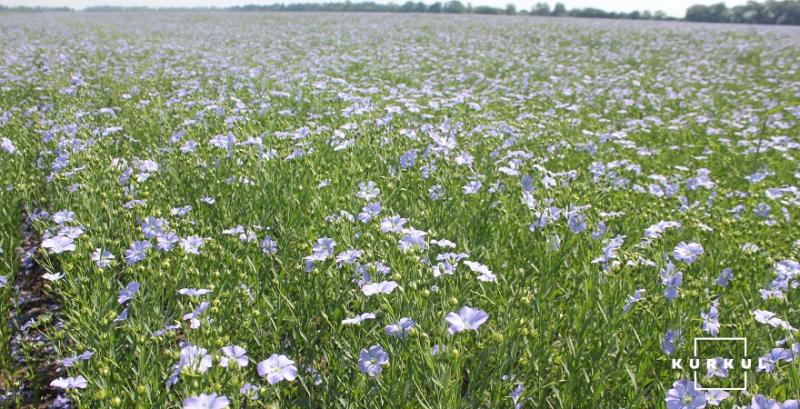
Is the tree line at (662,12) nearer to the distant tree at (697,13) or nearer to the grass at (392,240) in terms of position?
the distant tree at (697,13)

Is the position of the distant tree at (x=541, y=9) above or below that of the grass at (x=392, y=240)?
above

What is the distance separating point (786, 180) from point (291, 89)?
15.5ft

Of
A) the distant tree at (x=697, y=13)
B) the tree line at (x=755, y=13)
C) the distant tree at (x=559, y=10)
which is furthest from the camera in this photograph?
the distant tree at (x=559, y=10)

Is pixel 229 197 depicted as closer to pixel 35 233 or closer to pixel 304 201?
pixel 304 201

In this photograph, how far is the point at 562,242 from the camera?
99.7 inches

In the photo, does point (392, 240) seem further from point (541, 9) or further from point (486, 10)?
point (541, 9)

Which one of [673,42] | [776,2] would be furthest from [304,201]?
[776,2]

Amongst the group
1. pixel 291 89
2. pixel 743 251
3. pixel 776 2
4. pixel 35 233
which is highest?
pixel 776 2

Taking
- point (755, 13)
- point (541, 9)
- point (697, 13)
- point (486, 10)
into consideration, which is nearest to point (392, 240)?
point (755, 13)

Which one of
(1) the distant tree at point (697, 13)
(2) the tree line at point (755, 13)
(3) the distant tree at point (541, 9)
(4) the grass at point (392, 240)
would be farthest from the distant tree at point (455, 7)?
(4) the grass at point (392, 240)

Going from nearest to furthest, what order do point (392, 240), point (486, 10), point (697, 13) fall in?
point (392, 240)
point (697, 13)
point (486, 10)

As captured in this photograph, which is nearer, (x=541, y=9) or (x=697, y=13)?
(x=697, y=13)

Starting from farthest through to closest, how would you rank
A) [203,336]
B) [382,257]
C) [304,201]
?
1. [304,201]
2. [382,257]
3. [203,336]

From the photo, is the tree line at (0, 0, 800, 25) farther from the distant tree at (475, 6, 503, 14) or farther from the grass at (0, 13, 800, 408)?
the grass at (0, 13, 800, 408)
